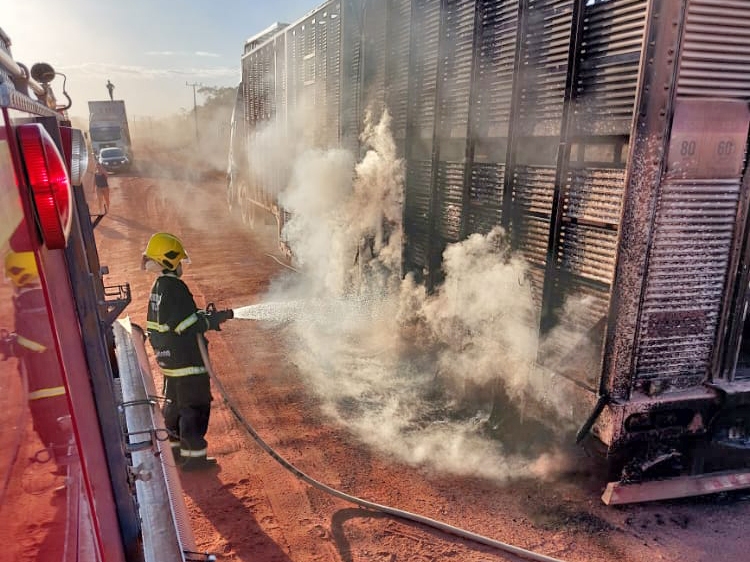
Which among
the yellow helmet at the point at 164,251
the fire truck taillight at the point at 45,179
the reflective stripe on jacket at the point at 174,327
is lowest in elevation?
the reflective stripe on jacket at the point at 174,327

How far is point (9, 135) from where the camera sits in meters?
1.23

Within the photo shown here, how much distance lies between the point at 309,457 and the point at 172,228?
14.0 m

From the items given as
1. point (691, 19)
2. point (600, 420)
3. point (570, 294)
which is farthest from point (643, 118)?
point (600, 420)

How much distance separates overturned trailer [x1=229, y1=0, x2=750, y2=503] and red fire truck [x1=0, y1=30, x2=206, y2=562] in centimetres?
352

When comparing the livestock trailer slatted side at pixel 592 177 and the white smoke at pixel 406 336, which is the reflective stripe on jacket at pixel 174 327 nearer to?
the white smoke at pixel 406 336

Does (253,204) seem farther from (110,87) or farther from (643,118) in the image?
(110,87)

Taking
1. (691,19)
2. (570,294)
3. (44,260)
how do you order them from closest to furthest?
(44,260) → (691,19) → (570,294)

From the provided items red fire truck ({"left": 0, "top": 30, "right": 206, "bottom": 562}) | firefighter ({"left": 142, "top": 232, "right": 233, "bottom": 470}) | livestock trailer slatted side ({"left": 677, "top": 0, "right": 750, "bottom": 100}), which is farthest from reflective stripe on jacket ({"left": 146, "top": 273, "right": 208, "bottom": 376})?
livestock trailer slatted side ({"left": 677, "top": 0, "right": 750, "bottom": 100})

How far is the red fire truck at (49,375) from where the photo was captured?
3.53ft

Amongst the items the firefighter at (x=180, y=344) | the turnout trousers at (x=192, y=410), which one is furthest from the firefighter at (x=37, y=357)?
the turnout trousers at (x=192, y=410)

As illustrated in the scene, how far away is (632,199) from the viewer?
3900mm

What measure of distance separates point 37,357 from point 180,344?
346 cm

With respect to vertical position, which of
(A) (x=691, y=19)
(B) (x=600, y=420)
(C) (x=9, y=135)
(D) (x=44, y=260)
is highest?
(A) (x=691, y=19)

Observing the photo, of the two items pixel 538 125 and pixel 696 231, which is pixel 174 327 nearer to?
pixel 538 125
